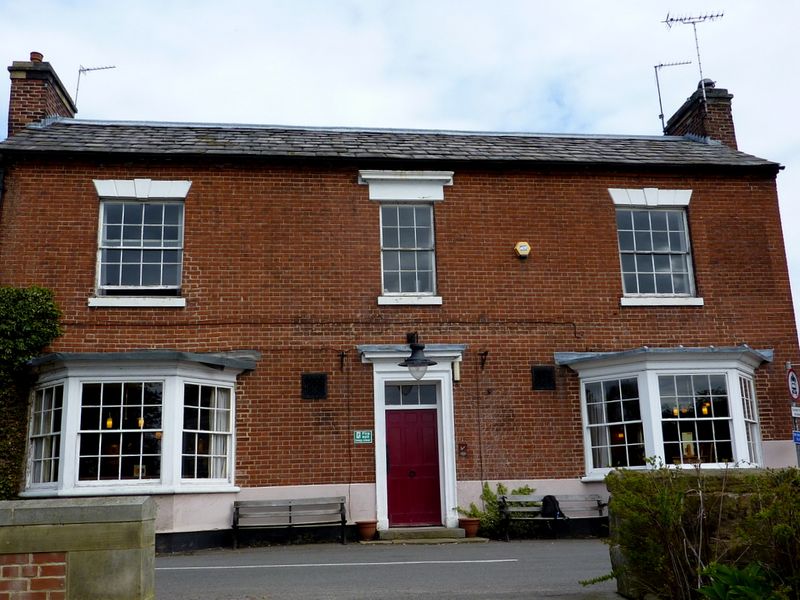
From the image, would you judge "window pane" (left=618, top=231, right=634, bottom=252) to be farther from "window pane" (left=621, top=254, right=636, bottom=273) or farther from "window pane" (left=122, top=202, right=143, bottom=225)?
"window pane" (left=122, top=202, right=143, bottom=225)

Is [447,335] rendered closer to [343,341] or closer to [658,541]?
[343,341]

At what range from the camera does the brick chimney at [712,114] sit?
16781 millimetres

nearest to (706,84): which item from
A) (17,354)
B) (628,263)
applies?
(628,263)

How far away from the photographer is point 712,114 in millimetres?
16891

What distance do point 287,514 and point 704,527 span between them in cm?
798

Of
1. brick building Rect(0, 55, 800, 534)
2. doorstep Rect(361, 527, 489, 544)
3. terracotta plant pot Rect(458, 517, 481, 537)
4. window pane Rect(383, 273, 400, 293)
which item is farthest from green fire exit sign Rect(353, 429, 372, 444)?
window pane Rect(383, 273, 400, 293)

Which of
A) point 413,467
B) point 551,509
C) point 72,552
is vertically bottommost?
point 551,509

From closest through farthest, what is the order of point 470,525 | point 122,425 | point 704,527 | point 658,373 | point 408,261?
point 704,527 < point 122,425 < point 470,525 < point 658,373 < point 408,261

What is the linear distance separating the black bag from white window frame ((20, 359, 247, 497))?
5.10 meters

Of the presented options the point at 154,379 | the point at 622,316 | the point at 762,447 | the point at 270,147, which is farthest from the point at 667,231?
the point at 154,379

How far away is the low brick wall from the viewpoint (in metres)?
4.67

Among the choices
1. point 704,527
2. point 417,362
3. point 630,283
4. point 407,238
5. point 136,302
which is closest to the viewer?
point 704,527

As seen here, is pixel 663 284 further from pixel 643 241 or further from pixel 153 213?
pixel 153 213

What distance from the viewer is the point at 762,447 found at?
1407 cm
